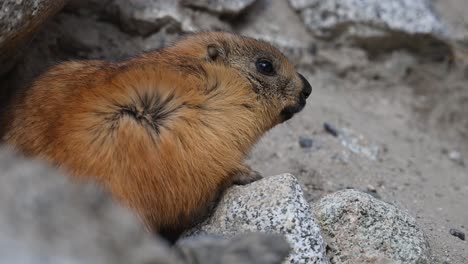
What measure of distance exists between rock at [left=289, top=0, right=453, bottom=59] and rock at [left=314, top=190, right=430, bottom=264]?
299 centimetres

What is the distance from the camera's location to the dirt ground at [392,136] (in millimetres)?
6012

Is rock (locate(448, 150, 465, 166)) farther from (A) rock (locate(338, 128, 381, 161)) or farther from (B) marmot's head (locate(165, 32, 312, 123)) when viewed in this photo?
(B) marmot's head (locate(165, 32, 312, 123))

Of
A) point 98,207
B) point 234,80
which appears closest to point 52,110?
point 234,80

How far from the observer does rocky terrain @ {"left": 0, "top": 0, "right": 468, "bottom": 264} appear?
20.1 feet


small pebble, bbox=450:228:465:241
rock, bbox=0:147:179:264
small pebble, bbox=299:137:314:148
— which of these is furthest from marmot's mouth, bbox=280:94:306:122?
rock, bbox=0:147:179:264

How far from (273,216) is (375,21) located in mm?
3489

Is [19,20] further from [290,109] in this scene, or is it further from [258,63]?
[290,109]

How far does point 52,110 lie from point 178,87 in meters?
0.72

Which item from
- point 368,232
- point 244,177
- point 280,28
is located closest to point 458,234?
point 368,232

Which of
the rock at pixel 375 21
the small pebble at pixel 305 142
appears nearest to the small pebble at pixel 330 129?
the small pebble at pixel 305 142

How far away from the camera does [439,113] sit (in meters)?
7.60

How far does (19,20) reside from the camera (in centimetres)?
475

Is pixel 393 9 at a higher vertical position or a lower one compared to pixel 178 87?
lower

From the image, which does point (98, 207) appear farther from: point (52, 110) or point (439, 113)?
point (439, 113)
